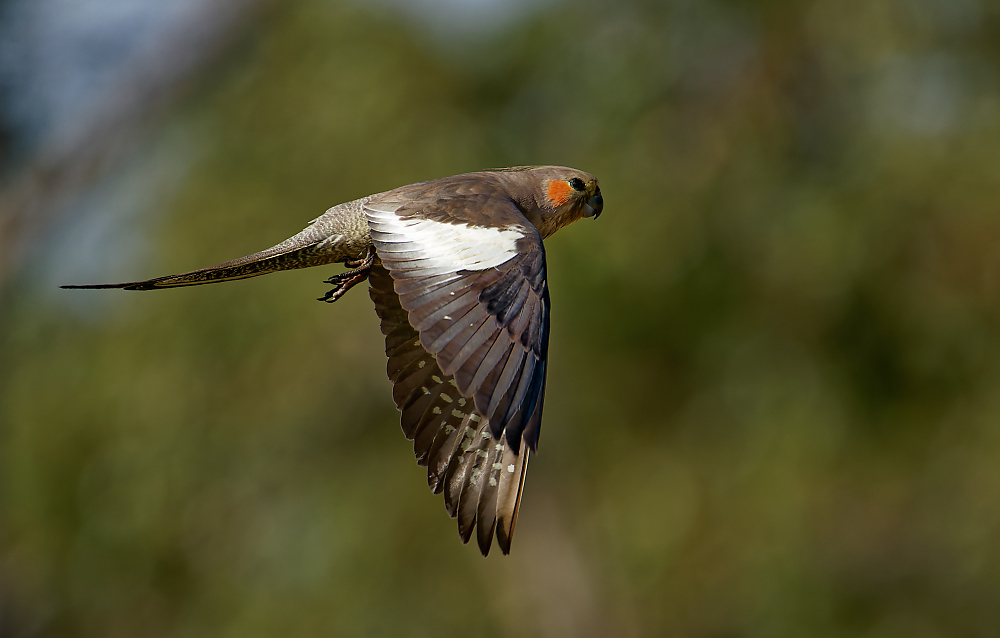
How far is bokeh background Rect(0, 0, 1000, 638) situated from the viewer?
1209 centimetres

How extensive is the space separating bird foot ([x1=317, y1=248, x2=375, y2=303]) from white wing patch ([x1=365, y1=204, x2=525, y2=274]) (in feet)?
0.95

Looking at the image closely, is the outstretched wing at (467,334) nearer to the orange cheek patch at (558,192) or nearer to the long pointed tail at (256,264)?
the long pointed tail at (256,264)

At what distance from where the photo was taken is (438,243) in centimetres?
473

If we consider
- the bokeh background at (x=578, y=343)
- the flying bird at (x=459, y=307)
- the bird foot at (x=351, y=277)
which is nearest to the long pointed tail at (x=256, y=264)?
the flying bird at (x=459, y=307)

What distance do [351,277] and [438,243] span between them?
1.96 ft

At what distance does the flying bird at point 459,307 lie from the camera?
409 centimetres

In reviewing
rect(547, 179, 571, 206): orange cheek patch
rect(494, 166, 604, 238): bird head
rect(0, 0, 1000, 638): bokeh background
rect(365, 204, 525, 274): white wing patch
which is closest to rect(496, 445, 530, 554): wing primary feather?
rect(365, 204, 525, 274): white wing patch

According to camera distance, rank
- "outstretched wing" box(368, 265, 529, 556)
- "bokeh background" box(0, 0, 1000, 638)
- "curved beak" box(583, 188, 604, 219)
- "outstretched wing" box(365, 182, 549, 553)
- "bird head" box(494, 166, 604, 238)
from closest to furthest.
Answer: "outstretched wing" box(365, 182, 549, 553) → "outstretched wing" box(368, 265, 529, 556) → "bird head" box(494, 166, 604, 238) → "curved beak" box(583, 188, 604, 219) → "bokeh background" box(0, 0, 1000, 638)

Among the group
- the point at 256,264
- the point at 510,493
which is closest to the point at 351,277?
the point at 256,264

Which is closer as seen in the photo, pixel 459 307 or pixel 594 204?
pixel 459 307

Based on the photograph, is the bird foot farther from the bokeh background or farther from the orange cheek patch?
the bokeh background

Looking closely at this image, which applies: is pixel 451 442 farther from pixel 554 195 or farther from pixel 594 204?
pixel 594 204

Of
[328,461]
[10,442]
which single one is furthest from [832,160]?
[10,442]

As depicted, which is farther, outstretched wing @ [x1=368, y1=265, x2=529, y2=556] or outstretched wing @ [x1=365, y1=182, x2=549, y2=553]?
outstretched wing @ [x1=368, y1=265, x2=529, y2=556]
